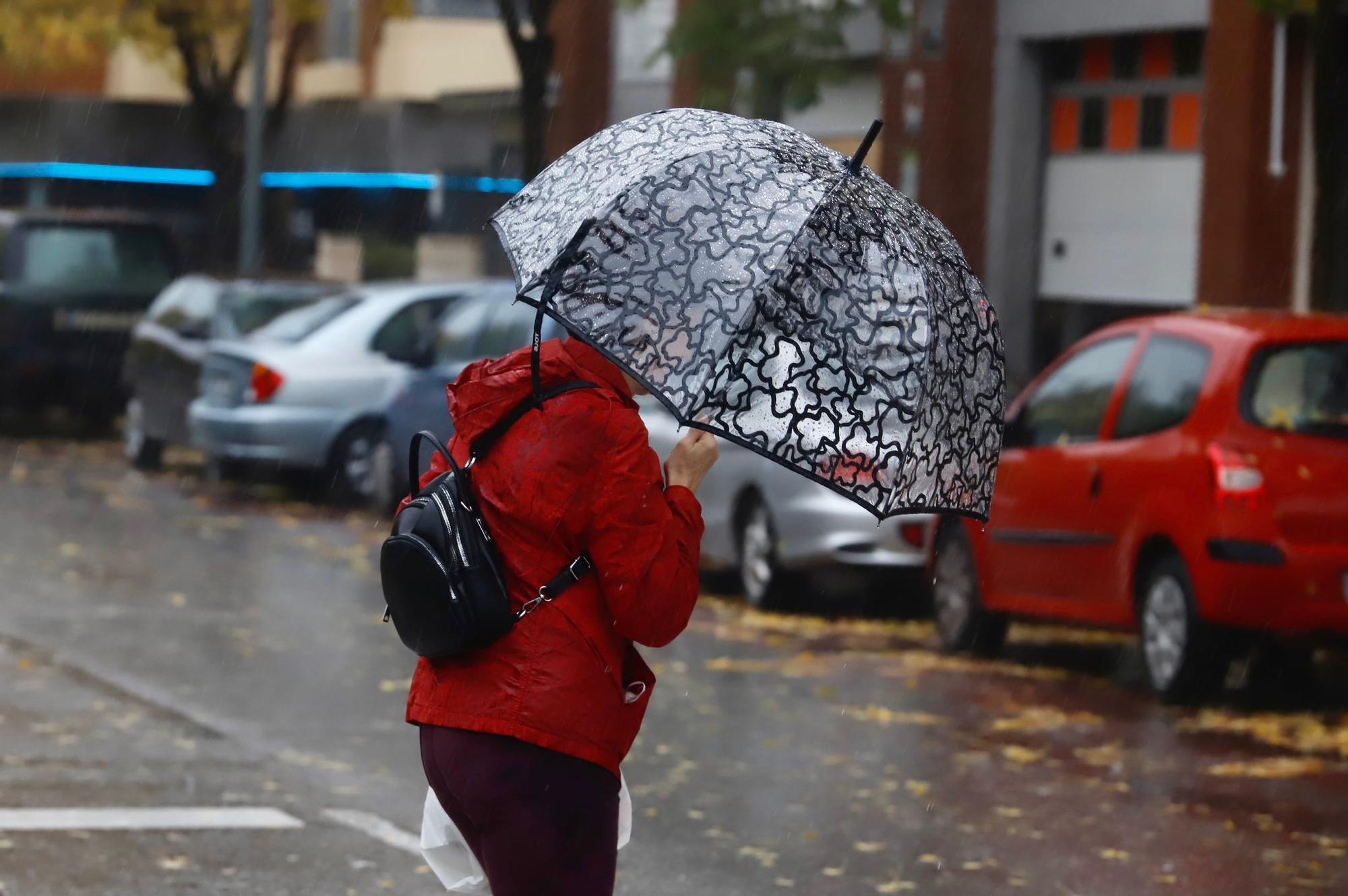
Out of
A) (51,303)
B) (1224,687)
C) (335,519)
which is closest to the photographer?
(1224,687)

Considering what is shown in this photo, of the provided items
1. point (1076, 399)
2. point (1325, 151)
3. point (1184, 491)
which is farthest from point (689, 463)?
point (1325, 151)

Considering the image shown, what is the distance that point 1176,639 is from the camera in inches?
379

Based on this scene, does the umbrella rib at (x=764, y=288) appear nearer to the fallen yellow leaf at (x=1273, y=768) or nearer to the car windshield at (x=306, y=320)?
the fallen yellow leaf at (x=1273, y=768)

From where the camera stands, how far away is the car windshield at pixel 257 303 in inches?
727

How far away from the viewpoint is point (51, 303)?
842 inches

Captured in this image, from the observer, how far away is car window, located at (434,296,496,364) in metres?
15.8

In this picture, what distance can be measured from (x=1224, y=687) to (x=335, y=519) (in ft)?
26.7

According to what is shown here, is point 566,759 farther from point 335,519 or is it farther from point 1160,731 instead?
point 335,519

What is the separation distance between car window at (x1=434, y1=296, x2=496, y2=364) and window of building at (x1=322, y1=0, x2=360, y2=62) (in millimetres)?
26188

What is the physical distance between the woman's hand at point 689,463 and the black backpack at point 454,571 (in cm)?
20

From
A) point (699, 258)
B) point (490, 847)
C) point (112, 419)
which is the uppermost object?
point (699, 258)

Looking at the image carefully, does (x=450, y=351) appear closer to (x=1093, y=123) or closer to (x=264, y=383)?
(x=264, y=383)

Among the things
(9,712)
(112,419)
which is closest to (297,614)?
(9,712)

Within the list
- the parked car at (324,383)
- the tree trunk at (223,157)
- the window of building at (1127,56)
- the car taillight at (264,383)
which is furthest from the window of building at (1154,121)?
the tree trunk at (223,157)
